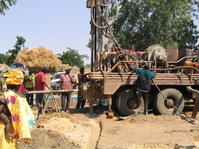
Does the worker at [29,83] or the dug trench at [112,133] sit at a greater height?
the worker at [29,83]

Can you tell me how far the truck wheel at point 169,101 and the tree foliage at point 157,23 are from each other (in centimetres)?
1568

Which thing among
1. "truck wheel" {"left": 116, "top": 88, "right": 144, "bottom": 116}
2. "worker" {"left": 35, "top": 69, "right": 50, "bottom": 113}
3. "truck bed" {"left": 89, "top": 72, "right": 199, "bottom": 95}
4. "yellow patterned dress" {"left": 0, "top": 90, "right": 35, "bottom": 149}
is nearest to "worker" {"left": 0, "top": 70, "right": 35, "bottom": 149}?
"yellow patterned dress" {"left": 0, "top": 90, "right": 35, "bottom": 149}

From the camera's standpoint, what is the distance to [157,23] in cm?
2759

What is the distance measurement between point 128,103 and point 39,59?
→ 2465 centimetres

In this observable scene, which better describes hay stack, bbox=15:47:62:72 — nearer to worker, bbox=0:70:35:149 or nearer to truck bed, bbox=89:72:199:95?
truck bed, bbox=89:72:199:95

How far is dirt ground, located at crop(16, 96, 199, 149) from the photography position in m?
7.81

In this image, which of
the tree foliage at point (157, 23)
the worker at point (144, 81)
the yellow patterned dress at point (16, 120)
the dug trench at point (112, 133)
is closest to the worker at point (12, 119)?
the yellow patterned dress at point (16, 120)

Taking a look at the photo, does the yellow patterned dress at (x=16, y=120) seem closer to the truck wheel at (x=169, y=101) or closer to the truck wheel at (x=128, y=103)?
the truck wheel at (x=128, y=103)

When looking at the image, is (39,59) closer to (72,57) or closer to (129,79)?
(72,57)

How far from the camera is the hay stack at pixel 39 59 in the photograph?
1368 inches

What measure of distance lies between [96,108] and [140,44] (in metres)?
16.4

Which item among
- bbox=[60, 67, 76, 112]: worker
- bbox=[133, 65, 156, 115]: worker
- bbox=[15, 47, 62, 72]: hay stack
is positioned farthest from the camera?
bbox=[15, 47, 62, 72]: hay stack

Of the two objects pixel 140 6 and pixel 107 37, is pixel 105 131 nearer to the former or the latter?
pixel 107 37

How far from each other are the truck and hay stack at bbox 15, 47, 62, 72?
22.4m
